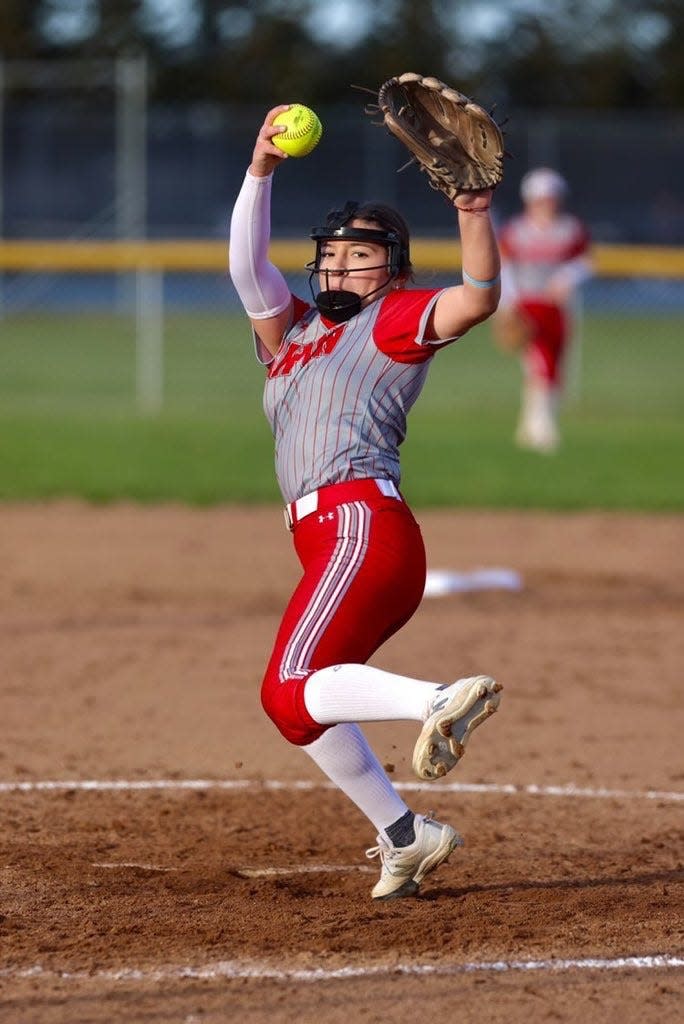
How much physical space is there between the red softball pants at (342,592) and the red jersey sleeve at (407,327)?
0.34 metres

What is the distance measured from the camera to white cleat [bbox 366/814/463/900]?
420 centimetres

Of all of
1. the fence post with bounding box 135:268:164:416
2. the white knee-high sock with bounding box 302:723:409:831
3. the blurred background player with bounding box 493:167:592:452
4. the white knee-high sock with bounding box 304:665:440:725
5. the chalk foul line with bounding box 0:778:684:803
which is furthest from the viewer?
the fence post with bounding box 135:268:164:416

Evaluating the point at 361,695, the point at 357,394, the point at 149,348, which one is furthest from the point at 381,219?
the point at 149,348

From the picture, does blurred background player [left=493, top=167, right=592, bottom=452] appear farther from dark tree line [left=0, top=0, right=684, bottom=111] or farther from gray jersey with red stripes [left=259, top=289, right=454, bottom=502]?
dark tree line [left=0, top=0, right=684, bottom=111]

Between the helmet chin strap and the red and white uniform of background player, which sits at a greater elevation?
the helmet chin strap

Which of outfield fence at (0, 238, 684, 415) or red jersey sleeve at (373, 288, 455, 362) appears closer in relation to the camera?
red jersey sleeve at (373, 288, 455, 362)

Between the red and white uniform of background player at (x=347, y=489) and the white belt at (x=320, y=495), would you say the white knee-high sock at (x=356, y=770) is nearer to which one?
the red and white uniform of background player at (x=347, y=489)

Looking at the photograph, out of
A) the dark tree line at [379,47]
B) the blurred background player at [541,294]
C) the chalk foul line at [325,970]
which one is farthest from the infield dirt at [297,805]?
the dark tree line at [379,47]

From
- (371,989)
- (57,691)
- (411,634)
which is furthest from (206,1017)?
(411,634)

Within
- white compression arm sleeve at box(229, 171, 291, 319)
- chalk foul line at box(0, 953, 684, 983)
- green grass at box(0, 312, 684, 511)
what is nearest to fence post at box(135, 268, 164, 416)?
green grass at box(0, 312, 684, 511)

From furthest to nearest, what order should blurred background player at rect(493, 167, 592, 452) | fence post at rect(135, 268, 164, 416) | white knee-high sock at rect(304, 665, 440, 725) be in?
fence post at rect(135, 268, 164, 416), blurred background player at rect(493, 167, 592, 452), white knee-high sock at rect(304, 665, 440, 725)

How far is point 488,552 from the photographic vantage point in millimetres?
9664

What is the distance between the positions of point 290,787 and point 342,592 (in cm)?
173

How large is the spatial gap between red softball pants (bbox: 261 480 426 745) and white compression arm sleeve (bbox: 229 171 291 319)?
57cm
